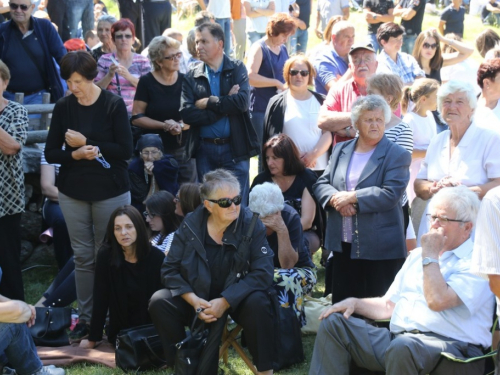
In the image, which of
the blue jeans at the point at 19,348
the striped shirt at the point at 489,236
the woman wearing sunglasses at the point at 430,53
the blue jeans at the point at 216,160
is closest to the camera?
the striped shirt at the point at 489,236

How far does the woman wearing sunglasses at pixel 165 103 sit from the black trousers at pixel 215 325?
225 cm

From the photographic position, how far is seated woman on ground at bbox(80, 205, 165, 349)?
18.1ft

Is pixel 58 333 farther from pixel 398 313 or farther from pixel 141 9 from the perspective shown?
pixel 141 9

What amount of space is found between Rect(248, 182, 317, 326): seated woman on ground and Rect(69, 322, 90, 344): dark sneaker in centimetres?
156

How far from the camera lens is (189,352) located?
4.66m

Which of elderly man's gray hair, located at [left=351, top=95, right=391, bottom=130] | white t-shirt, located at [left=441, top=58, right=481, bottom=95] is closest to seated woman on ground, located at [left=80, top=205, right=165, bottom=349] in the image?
elderly man's gray hair, located at [left=351, top=95, right=391, bottom=130]

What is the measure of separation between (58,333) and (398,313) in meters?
2.65

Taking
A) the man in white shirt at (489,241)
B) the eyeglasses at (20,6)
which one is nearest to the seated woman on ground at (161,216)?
the eyeglasses at (20,6)

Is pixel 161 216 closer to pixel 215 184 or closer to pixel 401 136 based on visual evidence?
pixel 215 184

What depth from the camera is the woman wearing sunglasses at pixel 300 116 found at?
6.77 metres

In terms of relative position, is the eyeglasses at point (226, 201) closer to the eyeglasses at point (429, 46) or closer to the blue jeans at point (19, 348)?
the blue jeans at point (19, 348)

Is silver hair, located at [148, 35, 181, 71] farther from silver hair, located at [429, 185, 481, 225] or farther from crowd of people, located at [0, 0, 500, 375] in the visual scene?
→ silver hair, located at [429, 185, 481, 225]

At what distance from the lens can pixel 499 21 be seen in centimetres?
1847

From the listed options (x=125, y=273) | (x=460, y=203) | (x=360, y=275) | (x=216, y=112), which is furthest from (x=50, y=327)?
(x=460, y=203)
